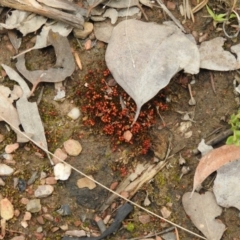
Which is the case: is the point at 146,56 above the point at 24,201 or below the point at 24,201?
above

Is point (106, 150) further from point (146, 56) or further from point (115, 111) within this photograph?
point (146, 56)

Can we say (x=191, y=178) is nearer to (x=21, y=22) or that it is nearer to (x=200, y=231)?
(x=200, y=231)

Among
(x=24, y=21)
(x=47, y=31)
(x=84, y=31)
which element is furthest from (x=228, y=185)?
(x=24, y=21)

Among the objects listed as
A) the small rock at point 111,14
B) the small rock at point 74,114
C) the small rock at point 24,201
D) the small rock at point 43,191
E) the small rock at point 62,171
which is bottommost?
the small rock at point 24,201

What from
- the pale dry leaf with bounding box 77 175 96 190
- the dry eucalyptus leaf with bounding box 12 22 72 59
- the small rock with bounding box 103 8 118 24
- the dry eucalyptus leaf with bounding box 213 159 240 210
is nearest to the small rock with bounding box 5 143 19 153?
the pale dry leaf with bounding box 77 175 96 190

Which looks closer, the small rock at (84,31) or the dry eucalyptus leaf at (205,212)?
the dry eucalyptus leaf at (205,212)

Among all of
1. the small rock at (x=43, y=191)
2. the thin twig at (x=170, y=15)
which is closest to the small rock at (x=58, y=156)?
the small rock at (x=43, y=191)

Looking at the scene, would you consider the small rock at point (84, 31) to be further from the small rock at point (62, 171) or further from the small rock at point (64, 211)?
the small rock at point (64, 211)

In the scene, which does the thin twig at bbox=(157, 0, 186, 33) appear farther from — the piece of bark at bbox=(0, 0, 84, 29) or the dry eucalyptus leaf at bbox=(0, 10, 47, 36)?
the dry eucalyptus leaf at bbox=(0, 10, 47, 36)
